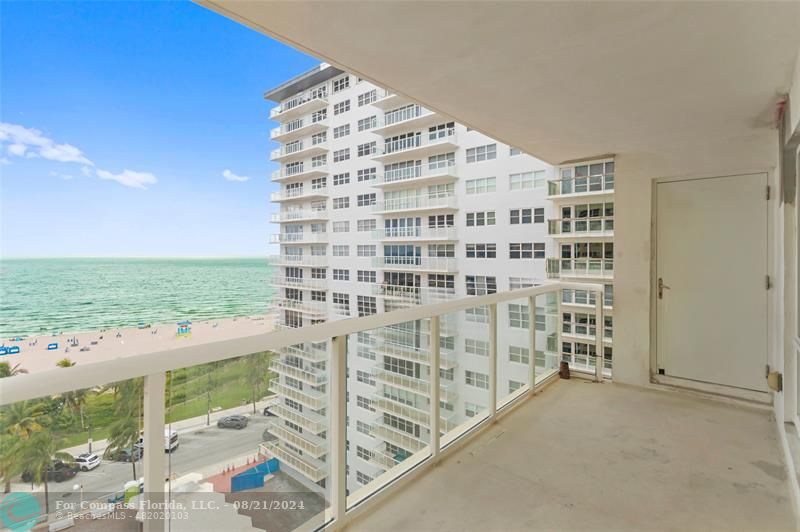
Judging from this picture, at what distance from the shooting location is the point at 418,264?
18906mm

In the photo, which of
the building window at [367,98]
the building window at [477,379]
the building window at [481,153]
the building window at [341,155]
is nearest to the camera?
the building window at [477,379]

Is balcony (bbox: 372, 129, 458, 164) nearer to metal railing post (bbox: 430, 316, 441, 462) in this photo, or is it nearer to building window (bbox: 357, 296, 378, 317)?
building window (bbox: 357, 296, 378, 317)

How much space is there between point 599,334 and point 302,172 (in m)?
22.2

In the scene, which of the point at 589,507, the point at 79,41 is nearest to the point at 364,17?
the point at 589,507

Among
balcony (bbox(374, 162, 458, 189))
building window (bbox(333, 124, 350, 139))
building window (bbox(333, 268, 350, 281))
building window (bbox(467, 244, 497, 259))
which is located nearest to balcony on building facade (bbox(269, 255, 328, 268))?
building window (bbox(333, 268, 350, 281))

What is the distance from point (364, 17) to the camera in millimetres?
1465

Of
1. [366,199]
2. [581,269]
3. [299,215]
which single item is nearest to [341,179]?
[366,199]

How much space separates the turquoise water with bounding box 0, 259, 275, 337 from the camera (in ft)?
30.1

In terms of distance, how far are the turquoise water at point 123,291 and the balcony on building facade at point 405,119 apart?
10.2 metres

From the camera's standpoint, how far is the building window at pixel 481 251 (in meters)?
16.0

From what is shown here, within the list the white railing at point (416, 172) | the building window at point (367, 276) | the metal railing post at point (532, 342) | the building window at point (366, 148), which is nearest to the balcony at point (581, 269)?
the metal railing post at point (532, 342)

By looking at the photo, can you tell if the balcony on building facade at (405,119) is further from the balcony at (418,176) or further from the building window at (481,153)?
the building window at (481,153)

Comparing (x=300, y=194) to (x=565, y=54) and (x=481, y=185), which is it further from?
(x=565, y=54)

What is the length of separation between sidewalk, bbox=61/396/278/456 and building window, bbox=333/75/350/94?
2181 cm
